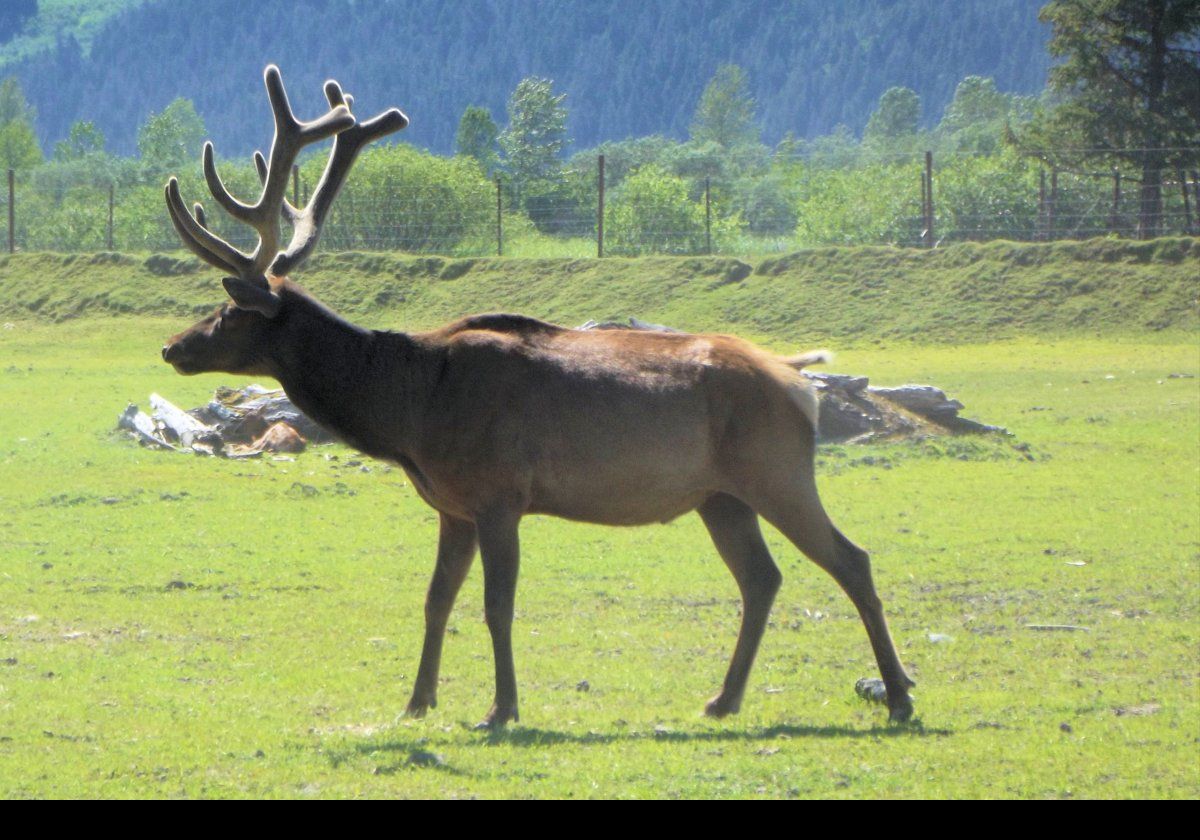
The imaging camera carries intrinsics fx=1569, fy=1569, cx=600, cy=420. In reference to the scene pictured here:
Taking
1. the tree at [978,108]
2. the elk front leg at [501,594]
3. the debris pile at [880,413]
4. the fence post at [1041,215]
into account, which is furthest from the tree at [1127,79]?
the tree at [978,108]

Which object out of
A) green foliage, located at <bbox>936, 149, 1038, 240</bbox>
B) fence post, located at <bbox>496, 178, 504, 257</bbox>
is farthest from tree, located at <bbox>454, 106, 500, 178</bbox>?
green foliage, located at <bbox>936, 149, 1038, 240</bbox>

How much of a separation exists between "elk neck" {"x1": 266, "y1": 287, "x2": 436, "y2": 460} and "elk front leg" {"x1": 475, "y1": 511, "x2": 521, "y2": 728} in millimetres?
752

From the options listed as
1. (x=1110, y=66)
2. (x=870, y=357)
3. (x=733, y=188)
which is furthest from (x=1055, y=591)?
(x=733, y=188)

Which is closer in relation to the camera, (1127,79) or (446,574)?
(446,574)

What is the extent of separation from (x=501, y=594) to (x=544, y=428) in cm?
93

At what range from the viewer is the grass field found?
7.11 metres

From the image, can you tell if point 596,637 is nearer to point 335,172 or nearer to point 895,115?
point 335,172

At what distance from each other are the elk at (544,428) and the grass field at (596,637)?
2.30 feet

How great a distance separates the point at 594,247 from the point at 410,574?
35.9 metres

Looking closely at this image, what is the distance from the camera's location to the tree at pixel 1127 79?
42469 millimetres

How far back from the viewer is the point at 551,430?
28.0 ft

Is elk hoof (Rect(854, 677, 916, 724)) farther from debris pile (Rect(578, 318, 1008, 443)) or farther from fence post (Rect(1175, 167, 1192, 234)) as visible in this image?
fence post (Rect(1175, 167, 1192, 234))

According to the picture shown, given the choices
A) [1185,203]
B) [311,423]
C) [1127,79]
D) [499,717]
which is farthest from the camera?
[1127,79]

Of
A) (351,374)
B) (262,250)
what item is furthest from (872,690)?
(262,250)
